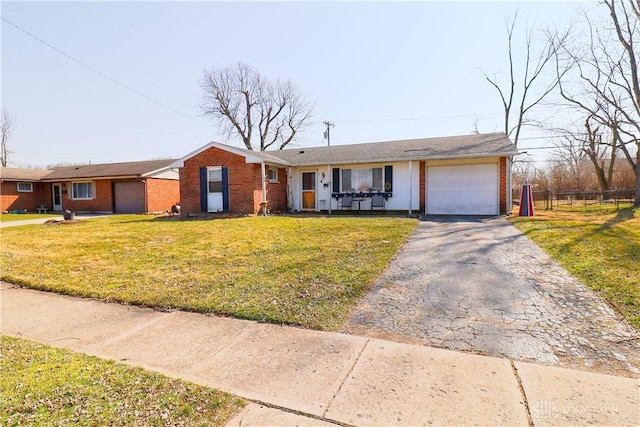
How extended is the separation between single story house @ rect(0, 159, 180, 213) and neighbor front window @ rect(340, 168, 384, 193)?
12.5 meters

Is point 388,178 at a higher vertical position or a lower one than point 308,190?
higher

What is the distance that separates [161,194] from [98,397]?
69.4 feet

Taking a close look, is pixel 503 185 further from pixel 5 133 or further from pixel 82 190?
pixel 5 133

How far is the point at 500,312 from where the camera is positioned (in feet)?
12.2

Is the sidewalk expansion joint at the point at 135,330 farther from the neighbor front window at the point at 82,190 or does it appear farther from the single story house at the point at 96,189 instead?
the neighbor front window at the point at 82,190

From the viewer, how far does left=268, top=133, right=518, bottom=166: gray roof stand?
1287cm

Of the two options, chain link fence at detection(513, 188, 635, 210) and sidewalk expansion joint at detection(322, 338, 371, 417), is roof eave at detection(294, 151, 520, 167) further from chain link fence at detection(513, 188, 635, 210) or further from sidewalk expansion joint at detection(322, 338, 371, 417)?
chain link fence at detection(513, 188, 635, 210)

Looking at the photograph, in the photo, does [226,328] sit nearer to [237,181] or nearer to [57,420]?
[57,420]

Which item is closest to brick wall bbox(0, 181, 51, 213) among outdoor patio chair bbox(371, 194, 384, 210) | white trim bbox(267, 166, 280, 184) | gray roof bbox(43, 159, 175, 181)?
gray roof bbox(43, 159, 175, 181)

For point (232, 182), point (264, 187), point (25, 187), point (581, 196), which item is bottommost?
point (581, 196)

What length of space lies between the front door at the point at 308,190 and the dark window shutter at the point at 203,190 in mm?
4633

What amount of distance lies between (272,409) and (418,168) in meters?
13.2

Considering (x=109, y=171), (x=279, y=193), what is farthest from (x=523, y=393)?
(x=109, y=171)

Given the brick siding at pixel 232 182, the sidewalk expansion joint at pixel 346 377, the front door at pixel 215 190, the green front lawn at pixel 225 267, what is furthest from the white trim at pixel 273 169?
the sidewalk expansion joint at pixel 346 377
